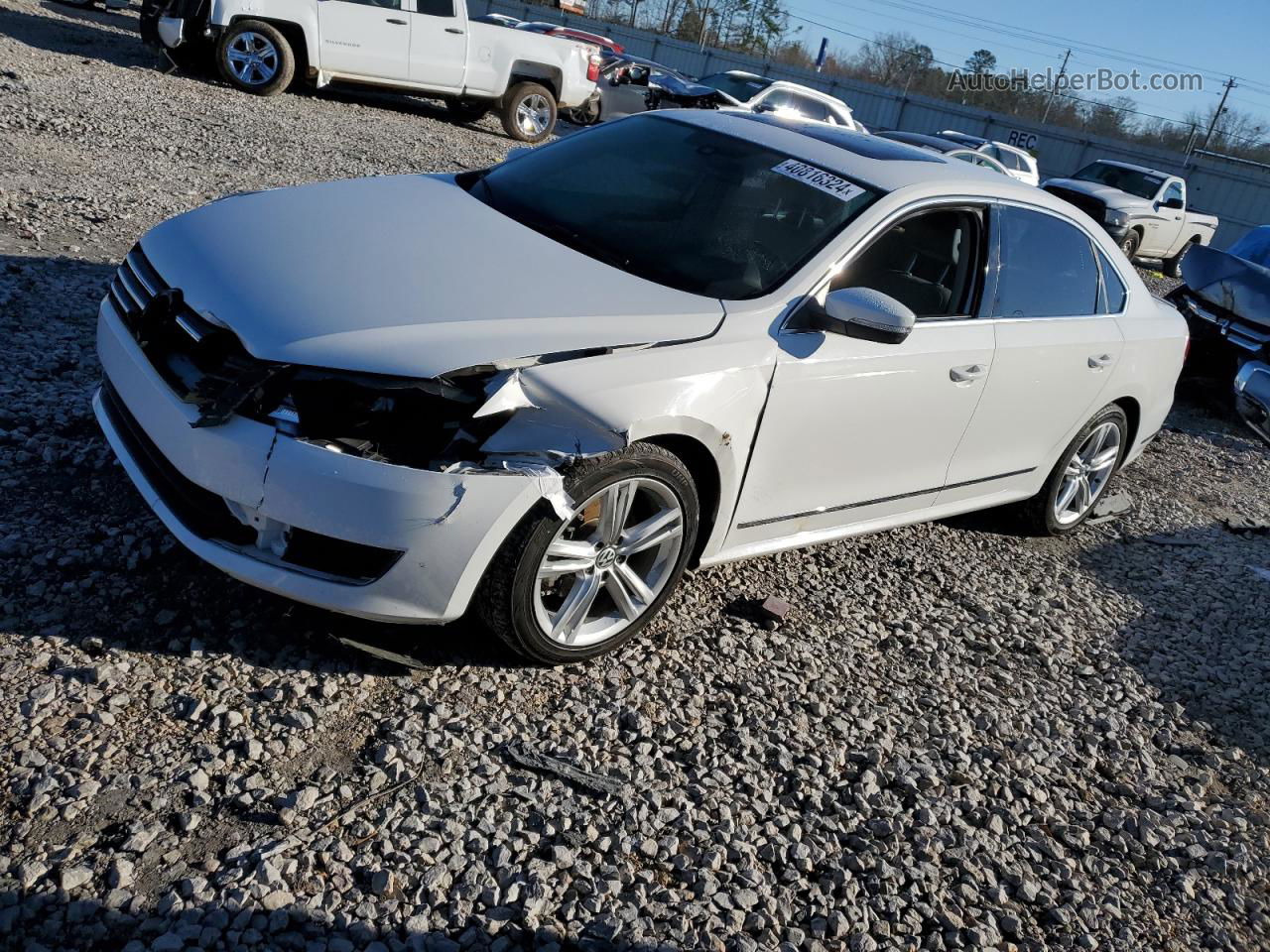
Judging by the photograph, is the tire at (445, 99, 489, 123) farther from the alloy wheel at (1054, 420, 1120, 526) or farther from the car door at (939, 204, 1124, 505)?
the car door at (939, 204, 1124, 505)

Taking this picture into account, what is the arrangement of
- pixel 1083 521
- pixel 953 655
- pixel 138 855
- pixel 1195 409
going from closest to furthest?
pixel 138 855, pixel 953 655, pixel 1083 521, pixel 1195 409

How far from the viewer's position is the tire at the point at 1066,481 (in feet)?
17.4

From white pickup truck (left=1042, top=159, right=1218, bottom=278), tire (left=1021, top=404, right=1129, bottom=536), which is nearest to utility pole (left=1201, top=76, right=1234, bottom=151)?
white pickup truck (left=1042, top=159, right=1218, bottom=278)

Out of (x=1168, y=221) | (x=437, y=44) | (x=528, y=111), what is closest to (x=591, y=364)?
(x=437, y=44)

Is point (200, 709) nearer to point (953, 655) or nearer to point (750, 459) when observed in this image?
point (750, 459)

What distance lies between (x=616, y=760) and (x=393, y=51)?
1209 centimetres

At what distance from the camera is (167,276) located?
336 centimetres

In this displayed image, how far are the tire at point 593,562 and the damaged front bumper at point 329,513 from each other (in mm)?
109

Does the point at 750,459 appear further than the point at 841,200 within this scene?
No

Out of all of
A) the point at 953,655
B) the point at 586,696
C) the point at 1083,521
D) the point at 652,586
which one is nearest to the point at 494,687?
the point at 586,696

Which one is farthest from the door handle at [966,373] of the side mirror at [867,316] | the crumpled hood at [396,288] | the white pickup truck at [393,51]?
the white pickup truck at [393,51]

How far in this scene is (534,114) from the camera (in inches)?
581

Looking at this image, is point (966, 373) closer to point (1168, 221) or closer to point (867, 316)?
point (867, 316)

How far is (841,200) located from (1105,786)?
234cm
